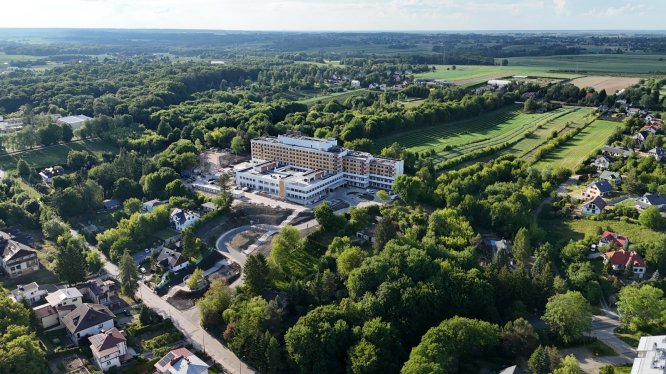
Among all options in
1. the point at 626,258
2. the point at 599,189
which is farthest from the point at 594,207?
the point at 626,258

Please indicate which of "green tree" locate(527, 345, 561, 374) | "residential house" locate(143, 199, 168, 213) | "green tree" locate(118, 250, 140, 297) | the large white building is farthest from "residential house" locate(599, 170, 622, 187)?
"green tree" locate(118, 250, 140, 297)

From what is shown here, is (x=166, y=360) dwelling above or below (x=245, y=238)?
below

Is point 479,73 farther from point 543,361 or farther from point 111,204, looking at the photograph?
point 543,361

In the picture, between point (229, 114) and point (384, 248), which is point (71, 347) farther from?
point (229, 114)

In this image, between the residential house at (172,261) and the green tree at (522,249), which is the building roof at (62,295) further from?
the green tree at (522,249)

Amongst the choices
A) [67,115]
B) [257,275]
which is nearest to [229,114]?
[67,115]

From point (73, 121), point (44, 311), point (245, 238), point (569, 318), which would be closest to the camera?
point (569, 318)
